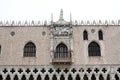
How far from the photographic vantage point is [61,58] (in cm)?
2491

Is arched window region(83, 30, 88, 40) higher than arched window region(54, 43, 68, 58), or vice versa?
arched window region(83, 30, 88, 40)

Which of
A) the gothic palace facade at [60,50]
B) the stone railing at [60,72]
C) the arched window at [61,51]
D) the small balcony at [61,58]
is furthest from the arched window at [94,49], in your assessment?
the arched window at [61,51]

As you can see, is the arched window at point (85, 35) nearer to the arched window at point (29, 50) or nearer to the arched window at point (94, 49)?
the arched window at point (94, 49)

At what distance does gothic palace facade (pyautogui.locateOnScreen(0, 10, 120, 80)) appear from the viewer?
2472 cm

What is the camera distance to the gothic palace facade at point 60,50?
81.1 ft

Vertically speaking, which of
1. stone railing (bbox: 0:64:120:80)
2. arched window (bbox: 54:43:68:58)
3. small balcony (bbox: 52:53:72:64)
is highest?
arched window (bbox: 54:43:68:58)

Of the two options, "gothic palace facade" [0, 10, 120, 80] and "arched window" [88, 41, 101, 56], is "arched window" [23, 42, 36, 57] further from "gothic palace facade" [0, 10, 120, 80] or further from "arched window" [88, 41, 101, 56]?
"arched window" [88, 41, 101, 56]

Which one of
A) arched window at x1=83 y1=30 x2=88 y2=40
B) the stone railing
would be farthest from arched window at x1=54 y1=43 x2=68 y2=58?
arched window at x1=83 y1=30 x2=88 y2=40

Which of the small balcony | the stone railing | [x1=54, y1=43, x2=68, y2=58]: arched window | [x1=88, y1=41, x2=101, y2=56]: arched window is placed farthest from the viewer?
[x1=88, y1=41, x2=101, y2=56]: arched window

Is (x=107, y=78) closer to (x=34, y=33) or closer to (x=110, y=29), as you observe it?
(x=110, y=29)

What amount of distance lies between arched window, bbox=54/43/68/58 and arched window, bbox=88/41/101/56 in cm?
191

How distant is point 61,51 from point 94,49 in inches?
104

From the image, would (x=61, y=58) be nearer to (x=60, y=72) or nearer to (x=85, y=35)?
(x=60, y=72)

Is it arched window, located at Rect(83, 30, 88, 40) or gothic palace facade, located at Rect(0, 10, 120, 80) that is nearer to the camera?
gothic palace facade, located at Rect(0, 10, 120, 80)
